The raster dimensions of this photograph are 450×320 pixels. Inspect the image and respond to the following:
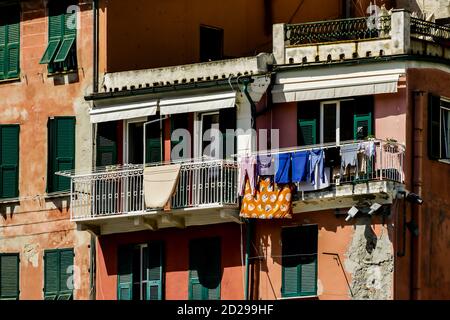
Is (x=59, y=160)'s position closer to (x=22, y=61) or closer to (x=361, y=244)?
(x=22, y=61)

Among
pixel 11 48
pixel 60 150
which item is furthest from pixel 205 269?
pixel 11 48

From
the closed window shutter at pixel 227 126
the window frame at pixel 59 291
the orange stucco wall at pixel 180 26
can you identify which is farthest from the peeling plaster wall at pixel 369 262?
the orange stucco wall at pixel 180 26

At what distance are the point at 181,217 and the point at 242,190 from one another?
204cm

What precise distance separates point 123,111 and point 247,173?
418 cm

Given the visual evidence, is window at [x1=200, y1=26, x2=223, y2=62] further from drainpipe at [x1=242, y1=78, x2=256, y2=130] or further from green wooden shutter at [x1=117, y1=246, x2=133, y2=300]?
green wooden shutter at [x1=117, y1=246, x2=133, y2=300]

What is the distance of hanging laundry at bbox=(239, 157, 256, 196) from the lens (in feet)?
210

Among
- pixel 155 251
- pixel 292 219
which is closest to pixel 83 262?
pixel 155 251

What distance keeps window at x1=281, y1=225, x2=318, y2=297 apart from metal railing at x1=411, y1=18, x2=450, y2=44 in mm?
5352

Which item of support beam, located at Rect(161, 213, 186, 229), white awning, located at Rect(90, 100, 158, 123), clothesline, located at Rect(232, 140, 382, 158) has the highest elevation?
white awning, located at Rect(90, 100, 158, 123)

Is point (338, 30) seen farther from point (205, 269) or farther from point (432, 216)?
point (205, 269)

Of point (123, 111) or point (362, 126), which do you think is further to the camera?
point (123, 111)

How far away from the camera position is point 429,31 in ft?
212

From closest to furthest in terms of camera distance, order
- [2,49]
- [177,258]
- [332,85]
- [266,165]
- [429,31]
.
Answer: [332,85]
[266,165]
[429,31]
[177,258]
[2,49]

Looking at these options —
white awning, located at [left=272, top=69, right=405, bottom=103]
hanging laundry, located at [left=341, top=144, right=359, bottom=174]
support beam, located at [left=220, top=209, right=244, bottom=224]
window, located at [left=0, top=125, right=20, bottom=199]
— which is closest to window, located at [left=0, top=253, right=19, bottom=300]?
window, located at [left=0, top=125, right=20, bottom=199]
